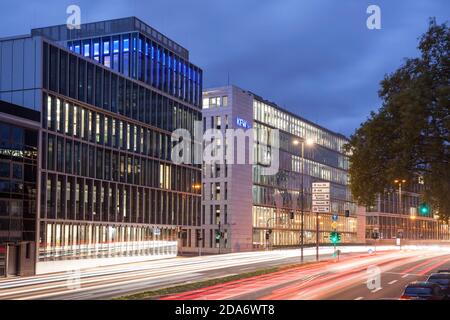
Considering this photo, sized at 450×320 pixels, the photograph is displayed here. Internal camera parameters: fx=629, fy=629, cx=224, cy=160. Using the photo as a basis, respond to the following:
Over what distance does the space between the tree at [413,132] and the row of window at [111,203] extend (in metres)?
36.3

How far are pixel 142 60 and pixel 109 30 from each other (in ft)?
29.1

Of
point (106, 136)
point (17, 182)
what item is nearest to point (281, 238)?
point (106, 136)

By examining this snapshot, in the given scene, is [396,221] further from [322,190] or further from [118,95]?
[322,190]

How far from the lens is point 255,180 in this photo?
119 metres

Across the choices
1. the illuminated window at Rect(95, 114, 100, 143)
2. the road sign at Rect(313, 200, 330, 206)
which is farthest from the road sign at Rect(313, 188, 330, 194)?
the illuminated window at Rect(95, 114, 100, 143)

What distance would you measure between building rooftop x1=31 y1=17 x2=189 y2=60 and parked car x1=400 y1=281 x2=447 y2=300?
6691 cm

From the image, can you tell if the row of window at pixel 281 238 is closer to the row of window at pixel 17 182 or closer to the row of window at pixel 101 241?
the row of window at pixel 101 241

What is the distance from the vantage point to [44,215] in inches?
2438

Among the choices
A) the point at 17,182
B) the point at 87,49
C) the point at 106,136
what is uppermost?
the point at 87,49

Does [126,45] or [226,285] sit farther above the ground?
[126,45]
